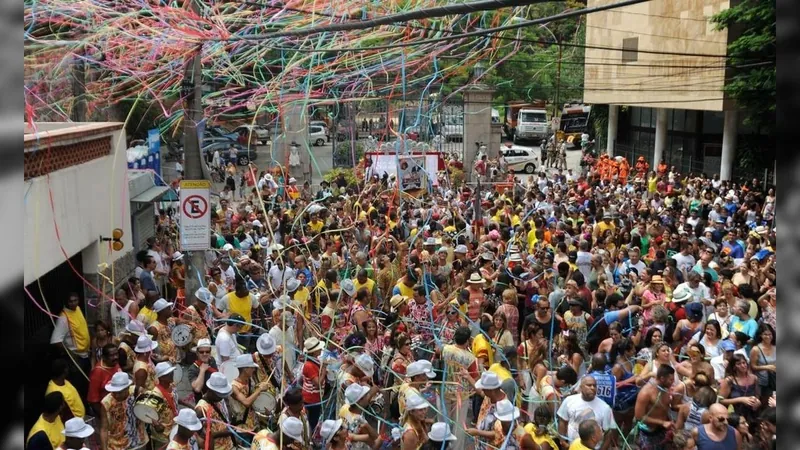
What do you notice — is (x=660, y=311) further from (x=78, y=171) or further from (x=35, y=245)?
(x=78, y=171)

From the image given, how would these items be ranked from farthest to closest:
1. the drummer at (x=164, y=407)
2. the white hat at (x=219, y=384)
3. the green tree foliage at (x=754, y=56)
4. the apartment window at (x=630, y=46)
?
1. the apartment window at (x=630, y=46)
2. the green tree foliage at (x=754, y=56)
3. the drummer at (x=164, y=407)
4. the white hat at (x=219, y=384)

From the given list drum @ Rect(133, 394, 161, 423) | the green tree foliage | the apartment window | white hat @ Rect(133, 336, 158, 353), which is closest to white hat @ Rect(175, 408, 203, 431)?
drum @ Rect(133, 394, 161, 423)

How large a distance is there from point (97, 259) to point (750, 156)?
64.7 ft

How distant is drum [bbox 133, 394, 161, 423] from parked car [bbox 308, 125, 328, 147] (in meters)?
28.3

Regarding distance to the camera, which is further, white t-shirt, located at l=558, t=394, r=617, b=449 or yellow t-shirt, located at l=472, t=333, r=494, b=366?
yellow t-shirt, located at l=472, t=333, r=494, b=366

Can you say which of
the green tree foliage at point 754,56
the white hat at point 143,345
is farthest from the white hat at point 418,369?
the green tree foliage at point 754,56

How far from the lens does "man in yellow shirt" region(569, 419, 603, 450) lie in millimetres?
5114

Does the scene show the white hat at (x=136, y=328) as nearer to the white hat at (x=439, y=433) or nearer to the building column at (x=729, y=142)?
the white hat at (x=439, y=433)

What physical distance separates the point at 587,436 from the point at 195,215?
22.3 feet

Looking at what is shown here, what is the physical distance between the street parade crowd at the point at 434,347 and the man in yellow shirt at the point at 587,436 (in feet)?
0.07

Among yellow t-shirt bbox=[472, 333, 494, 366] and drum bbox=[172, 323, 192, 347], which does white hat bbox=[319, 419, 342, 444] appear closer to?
yellow t-shirt bbox=[472, 333, 494, 366]

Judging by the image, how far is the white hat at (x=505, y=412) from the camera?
18.5 ft

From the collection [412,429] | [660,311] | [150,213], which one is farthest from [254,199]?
[412,429]

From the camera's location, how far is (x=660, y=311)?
27.0ft
